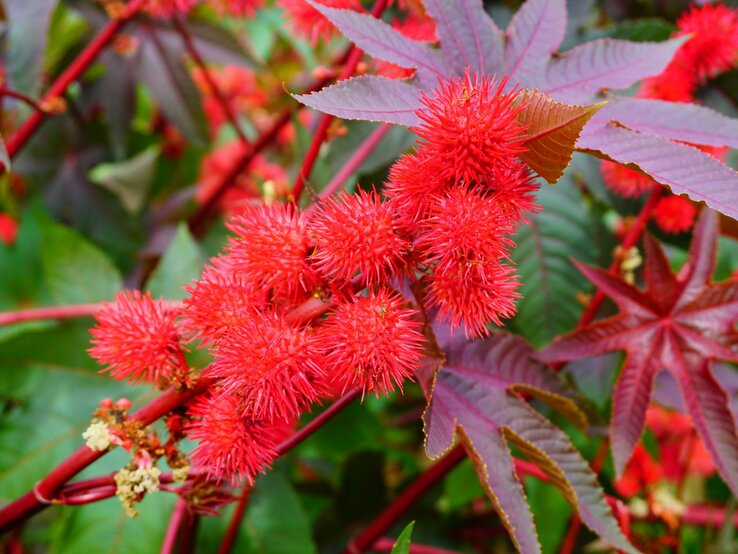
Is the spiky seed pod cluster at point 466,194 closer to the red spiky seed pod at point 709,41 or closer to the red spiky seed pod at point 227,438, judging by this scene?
the red spiky seed pod at point 227,438

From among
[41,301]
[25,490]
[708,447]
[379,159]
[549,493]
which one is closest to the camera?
[708,447]

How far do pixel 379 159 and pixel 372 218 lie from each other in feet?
1.69

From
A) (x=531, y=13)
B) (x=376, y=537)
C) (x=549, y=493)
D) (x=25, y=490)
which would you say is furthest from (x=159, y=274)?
(x=549, y=493)

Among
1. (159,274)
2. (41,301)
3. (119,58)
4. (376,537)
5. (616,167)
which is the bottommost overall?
(41,301)

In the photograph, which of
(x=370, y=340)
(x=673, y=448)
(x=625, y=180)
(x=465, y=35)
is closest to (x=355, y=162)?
(x=465, y=35)

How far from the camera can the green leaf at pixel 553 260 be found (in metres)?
1.17

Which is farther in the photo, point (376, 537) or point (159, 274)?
point (159, 274)

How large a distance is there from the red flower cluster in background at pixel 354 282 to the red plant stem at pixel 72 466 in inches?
0.8

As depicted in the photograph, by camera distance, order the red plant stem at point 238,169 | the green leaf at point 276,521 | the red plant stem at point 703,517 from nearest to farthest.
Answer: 1. the green leaf at point 276,521
2. the red plant stem at point 238,169
3. the red plant stem at point 703,517

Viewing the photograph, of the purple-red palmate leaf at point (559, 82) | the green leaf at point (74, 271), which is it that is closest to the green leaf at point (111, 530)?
the green leaf at point (74, 271)

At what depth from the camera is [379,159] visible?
114cm

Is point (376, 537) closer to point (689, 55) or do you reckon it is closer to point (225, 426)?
point (225, 426)

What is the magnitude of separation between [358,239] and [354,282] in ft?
0.21

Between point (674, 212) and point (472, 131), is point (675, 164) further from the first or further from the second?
point (674, 212)
